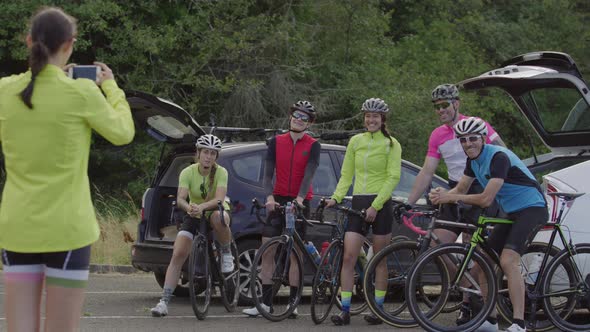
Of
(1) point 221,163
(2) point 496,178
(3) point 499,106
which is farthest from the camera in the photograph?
(3) point 499,106

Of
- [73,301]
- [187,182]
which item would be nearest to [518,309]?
[187,182]

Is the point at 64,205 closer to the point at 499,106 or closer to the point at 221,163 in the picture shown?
the point at 221,163

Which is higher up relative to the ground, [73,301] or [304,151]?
[304,151]

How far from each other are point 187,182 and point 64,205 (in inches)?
238

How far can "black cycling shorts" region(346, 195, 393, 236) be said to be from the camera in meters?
10.0

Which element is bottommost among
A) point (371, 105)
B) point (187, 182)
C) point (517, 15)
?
point (187, 182)

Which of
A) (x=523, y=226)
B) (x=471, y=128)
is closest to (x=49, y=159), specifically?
(x=471, y=128)

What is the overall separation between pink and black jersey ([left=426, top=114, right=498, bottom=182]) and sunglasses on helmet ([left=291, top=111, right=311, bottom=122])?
123cm

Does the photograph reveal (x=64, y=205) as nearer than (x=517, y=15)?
Yes

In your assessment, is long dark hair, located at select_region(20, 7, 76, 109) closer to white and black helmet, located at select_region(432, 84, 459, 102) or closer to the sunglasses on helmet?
white and black helmet, located at select_region(432, 84, 459, 102)

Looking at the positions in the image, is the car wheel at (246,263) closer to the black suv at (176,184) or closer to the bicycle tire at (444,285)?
the black suv at (176,184)

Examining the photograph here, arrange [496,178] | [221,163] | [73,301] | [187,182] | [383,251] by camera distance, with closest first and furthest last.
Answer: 1. [73,301]
2. [496,178]
3. [383,251]
4. [187,182]
5. [221,163]

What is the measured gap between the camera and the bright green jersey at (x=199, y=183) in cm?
1049

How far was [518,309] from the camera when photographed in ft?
29.0
